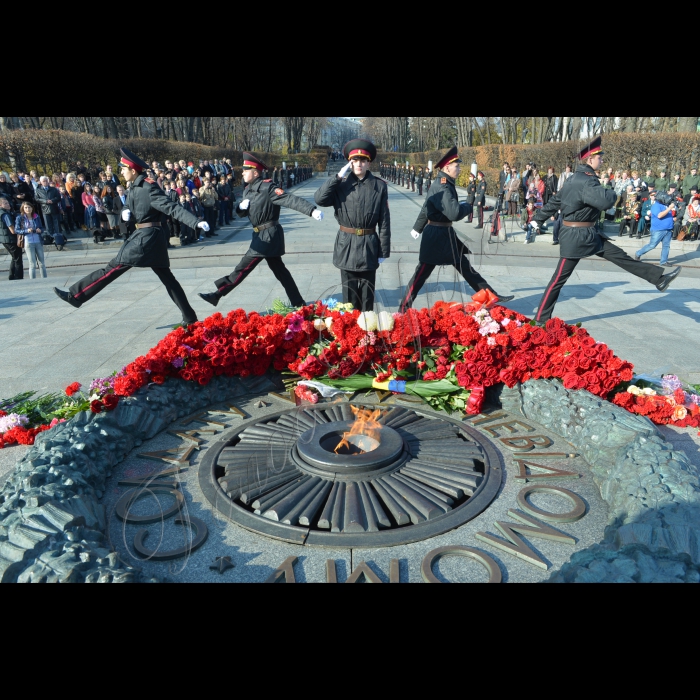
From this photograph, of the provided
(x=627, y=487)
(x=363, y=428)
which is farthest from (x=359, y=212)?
(x=627, y=487)

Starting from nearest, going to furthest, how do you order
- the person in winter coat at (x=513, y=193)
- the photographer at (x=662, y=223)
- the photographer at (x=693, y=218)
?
the photographer at (x=662, y=223)
the photographer at (x=693, y=218)
the person in winter coat at (x=513, y=193)

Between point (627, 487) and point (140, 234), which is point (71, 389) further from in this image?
point (627, 487)

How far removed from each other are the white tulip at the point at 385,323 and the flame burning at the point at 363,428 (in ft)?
2.71

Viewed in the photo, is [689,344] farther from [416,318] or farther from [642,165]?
[642,165]

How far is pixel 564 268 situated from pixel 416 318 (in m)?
2.40

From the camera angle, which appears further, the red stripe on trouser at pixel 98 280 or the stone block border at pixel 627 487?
the red stripe on trouser at pixel 98 280

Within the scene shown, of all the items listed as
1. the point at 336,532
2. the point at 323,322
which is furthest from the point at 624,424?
the point at 323,322

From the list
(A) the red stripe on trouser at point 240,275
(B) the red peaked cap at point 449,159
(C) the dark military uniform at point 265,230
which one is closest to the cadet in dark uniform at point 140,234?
(A) the red stripe on trouser at point 240,275

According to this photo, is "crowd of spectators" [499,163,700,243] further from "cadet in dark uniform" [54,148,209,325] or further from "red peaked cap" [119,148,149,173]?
"red peaked cap" [119,148,149,173]

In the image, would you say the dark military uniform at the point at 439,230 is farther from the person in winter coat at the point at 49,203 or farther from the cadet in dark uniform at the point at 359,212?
the person in winter coat at the point at 49,203

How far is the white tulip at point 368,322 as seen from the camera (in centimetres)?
436

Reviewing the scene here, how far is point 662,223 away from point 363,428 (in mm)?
9160

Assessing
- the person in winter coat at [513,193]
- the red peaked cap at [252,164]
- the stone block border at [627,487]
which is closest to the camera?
the stone block border at [627,487]

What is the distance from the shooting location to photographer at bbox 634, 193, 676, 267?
400 inches
